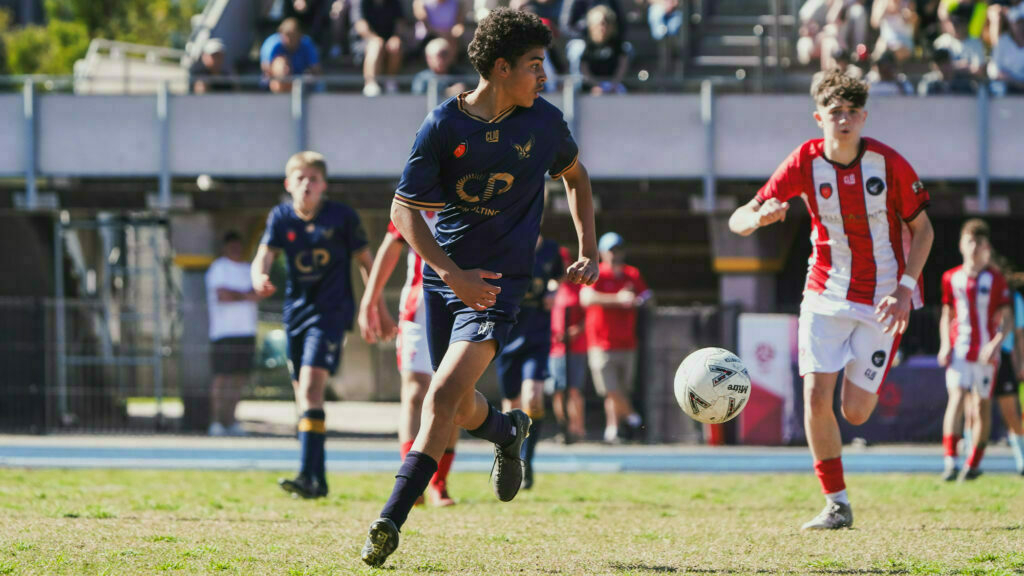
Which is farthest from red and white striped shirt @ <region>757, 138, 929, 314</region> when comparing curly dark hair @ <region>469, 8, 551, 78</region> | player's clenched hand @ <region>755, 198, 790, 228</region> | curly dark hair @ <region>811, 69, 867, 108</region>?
curly dark hair @ <region>469, 8, 551, 78</region>

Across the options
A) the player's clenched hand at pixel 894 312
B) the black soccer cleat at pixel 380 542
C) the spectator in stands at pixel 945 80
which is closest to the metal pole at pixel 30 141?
the spectator in stands at pixel 945 80

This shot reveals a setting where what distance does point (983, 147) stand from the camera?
16.5m

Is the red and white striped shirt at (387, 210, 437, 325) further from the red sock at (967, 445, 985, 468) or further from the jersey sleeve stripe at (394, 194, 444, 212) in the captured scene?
the red sock at (967, 445, 985, 468)

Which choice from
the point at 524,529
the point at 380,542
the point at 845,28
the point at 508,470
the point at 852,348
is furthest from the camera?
the point at 845,28

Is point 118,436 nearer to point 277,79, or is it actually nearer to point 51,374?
point 51,374

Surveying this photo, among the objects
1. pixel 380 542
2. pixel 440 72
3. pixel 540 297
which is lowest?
pixel 380 542

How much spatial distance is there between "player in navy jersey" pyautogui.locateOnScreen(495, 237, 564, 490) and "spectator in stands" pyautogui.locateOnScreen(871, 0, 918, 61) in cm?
958

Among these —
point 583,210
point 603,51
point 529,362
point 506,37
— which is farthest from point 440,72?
point 506,37

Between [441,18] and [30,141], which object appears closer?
[30,141]

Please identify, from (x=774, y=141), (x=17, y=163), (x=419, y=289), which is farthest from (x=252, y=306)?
(x=419, y=289)

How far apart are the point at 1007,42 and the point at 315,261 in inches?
466

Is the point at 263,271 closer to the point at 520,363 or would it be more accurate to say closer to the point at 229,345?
the point at 520,363

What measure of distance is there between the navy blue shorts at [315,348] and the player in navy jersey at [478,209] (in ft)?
9.30

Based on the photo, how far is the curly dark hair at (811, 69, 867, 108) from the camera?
6.95 m
